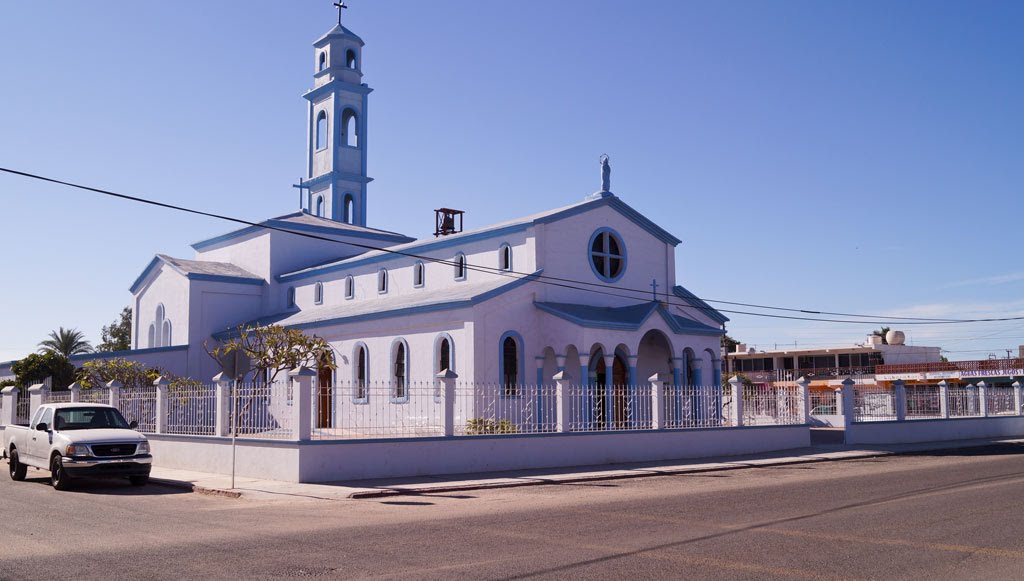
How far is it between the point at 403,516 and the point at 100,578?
5.04m

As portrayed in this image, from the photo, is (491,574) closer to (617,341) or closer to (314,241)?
(617,341)

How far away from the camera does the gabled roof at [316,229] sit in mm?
41375

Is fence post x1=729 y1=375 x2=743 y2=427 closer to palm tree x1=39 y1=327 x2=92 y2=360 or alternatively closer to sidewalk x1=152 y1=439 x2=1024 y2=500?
sidewalk x1=152 y1=439 x2=1024 y2=500

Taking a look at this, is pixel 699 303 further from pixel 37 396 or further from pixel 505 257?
pixel 37 396

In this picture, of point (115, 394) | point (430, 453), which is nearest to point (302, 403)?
point (430, 453)

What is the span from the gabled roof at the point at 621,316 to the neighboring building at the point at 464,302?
0.05 meters

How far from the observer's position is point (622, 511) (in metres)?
13.1

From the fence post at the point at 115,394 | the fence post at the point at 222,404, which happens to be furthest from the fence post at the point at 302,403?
the fence post at the point at 115,394

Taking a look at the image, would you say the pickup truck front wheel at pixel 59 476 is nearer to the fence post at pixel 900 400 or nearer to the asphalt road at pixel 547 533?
the asphalt road at pixel 547 533

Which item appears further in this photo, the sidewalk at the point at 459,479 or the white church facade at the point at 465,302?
the white church facade at the point at 465,302

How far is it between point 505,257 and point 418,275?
174 inches

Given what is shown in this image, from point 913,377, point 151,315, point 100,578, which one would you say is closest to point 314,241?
point 151,315

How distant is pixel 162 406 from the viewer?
22.1 meters

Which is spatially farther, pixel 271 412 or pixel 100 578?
pixel 271 412
